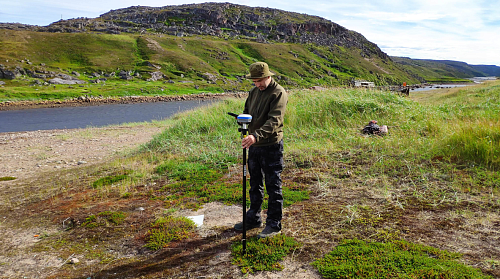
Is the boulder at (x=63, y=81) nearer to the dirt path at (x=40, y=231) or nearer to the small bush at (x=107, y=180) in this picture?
the dirt path at (x=40, y=231)

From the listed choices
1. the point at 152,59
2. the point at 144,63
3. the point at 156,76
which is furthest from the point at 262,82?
the point at 152,59

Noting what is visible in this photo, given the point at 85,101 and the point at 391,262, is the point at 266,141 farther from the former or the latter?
the point at 85,101

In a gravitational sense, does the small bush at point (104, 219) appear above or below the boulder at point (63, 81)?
below

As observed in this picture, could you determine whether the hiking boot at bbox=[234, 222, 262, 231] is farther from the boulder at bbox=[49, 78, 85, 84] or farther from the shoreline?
the boulder at bbox=[49, 78, 85, 84]

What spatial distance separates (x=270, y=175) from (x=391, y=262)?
1.88 metres

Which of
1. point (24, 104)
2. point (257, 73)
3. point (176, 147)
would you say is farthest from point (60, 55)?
point (257, 73)

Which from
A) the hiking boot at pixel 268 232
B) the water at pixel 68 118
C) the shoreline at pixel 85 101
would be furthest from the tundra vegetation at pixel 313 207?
the shoreline at pixel 85 101

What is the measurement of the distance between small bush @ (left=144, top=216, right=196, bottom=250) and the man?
1081 millimetres

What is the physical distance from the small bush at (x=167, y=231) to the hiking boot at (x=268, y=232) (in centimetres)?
124

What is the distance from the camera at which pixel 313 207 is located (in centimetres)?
551

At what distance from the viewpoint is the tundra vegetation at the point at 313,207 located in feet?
12.8

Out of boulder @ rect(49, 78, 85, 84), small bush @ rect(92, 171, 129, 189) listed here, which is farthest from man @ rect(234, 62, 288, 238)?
boulder @ rect(49, 78, 85, 84)

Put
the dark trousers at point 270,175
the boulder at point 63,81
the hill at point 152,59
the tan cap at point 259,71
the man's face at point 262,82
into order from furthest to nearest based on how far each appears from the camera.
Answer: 1. the hill at point 152,59
2. the boulder at point 63,81
3. the dark trousers at point 270,175
4. the man's face at point 262,82
5. the tan cap at point 259,71

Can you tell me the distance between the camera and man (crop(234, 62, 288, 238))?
13.4 feet
